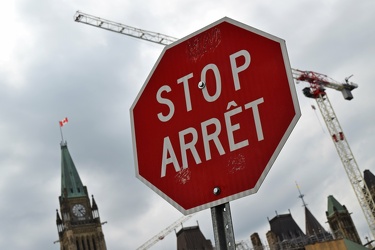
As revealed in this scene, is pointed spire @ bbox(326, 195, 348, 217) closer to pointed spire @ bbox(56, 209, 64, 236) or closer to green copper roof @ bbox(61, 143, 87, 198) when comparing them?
green copper roof @ bbox(61, 143, 87, 198)

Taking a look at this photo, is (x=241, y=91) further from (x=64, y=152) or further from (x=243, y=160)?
(x=64, y=152)

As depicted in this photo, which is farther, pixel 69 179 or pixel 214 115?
pixel 69 179

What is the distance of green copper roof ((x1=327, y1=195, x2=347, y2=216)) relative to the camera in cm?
11250

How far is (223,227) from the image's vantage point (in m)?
3.82

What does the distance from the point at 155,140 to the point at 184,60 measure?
75 cm

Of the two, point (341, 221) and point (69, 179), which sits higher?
point (69, 179)

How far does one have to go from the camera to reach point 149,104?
14.9 feet

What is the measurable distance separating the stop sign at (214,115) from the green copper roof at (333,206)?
375 feet

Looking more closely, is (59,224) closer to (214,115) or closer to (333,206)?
(333,206)

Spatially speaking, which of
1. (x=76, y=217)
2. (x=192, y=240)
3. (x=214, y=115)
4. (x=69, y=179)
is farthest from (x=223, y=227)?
(x=69, y=179)

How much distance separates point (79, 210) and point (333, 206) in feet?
190

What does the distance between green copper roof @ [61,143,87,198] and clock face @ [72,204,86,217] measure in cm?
251

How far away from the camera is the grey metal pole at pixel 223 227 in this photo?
375 cm

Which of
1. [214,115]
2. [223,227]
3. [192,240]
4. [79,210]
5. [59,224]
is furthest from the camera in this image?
[59,224]
